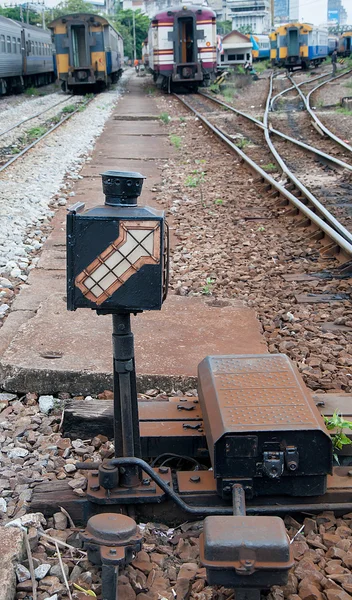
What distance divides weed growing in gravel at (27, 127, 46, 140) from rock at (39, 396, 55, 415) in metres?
13.4

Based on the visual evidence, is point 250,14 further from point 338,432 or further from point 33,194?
point 338,432

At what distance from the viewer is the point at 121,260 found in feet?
7.32

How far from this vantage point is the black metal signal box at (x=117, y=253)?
2.21m

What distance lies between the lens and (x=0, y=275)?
18.2ft


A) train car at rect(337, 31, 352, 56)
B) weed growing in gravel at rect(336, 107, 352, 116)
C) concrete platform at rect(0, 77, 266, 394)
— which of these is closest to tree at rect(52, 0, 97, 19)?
train car at rect(337, 31, 352, 56)

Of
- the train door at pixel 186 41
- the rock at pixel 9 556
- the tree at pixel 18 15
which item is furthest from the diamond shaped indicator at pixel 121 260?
the tree at pixel 18 15

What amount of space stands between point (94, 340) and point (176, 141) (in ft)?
37.2

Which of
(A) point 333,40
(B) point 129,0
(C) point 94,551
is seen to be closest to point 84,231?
(C) point 94,551

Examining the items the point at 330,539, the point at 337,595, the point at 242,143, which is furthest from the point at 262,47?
the point at 337,595

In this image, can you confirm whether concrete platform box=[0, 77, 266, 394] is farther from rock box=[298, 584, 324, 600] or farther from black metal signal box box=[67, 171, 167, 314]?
rock box=[298, 584, 324, 600]

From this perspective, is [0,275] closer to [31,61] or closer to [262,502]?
[262,502]

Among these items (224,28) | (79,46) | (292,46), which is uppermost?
(224,28)

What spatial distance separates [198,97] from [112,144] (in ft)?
46.7

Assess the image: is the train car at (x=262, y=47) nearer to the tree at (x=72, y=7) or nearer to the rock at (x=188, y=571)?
the tree at (x=72, y=7)
